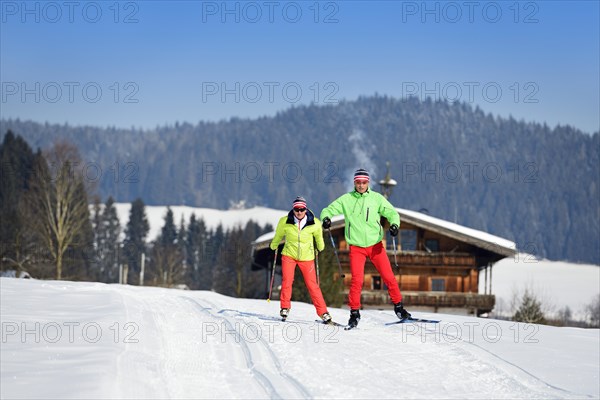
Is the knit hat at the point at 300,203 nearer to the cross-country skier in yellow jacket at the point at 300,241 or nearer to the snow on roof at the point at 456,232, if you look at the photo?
the cross-country skier in yellow jacket at the point at 300,241

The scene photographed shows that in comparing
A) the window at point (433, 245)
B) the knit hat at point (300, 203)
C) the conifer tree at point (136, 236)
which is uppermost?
the conifer tree at point (136, 236)

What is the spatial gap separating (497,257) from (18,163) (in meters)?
61.4

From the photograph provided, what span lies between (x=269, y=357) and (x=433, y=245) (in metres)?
36.0

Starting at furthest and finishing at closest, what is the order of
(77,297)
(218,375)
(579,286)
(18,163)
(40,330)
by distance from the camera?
1. (579,286)
2. (18,163)
3. (77,297)
4. (40,330)
5. (218,375)

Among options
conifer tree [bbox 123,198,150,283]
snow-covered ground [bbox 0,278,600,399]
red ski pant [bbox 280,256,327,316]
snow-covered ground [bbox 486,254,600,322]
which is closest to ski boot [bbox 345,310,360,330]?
snow-covered ground [bbox 0,278,600,399]

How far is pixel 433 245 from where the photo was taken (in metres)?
44.3

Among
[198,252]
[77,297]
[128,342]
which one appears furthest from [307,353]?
[198,252]

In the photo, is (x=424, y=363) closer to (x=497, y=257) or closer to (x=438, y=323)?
(x=438, y=323)

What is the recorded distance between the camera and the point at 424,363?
9250 mm

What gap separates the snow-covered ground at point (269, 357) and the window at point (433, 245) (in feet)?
102

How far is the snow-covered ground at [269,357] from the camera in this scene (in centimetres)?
766

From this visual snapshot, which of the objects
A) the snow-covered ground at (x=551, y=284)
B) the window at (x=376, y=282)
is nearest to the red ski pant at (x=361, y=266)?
the window at (x=376, y=282)

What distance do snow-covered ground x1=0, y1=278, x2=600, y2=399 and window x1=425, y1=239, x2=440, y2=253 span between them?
31078mm

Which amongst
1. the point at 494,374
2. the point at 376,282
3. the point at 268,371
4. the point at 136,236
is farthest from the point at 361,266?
the point at 136,236
